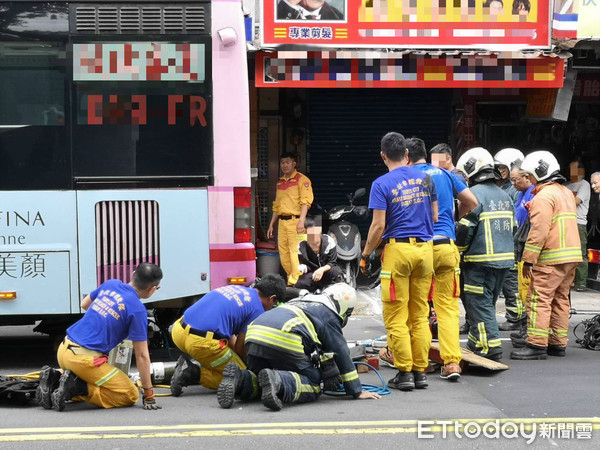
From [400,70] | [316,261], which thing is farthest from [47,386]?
[400,70]

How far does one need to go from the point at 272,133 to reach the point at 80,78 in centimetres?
651

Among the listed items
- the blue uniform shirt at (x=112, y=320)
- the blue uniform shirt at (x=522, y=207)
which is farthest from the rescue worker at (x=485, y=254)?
the blue uniform shirt at (x=112, y=320)

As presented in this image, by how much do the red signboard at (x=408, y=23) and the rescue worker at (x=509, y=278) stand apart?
2330 mm

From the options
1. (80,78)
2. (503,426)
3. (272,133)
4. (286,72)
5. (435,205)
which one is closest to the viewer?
(503,426)

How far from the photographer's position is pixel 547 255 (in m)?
8.57

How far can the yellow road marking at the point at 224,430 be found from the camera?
5.96m

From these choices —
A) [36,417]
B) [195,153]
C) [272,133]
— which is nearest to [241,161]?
[195,153]

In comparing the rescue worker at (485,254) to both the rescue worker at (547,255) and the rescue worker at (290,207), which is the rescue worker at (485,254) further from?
the rescue worker at (290,207)

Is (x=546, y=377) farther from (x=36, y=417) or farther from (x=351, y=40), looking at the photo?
(x=351, y=40)

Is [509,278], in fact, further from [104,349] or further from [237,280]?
[104,349]

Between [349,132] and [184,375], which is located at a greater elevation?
[349,132]

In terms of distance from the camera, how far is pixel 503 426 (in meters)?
6.20

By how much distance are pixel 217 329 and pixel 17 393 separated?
1483 mm

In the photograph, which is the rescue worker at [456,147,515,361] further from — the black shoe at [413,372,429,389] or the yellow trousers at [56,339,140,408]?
the yellow trousers at [56,339,140,408]
